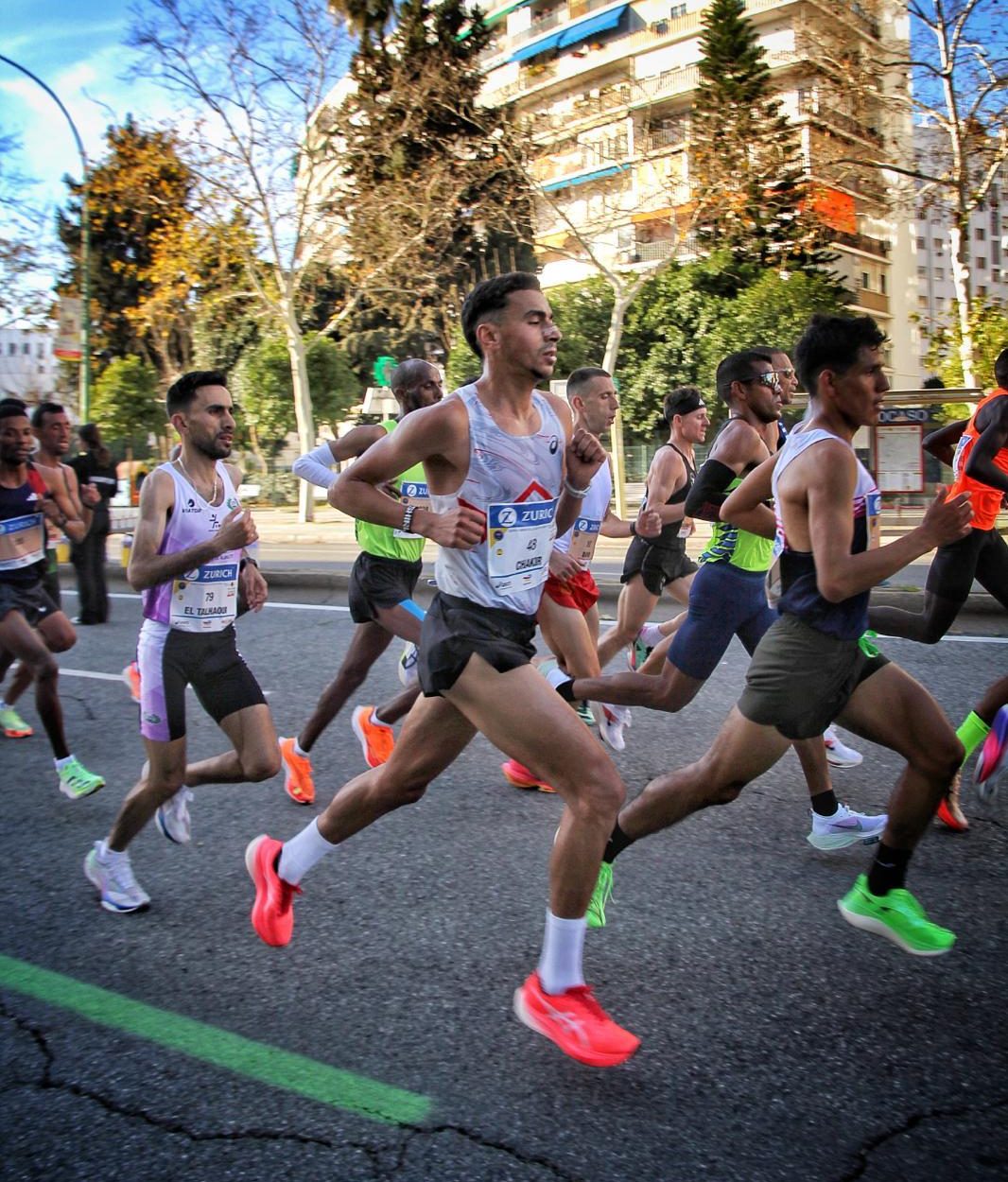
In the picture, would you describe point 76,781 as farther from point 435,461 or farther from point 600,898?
point 435,461

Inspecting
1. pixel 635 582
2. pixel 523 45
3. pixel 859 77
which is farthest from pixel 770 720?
pixel 523 45

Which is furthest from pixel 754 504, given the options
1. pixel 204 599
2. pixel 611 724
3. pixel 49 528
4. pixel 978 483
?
pixel 49 528

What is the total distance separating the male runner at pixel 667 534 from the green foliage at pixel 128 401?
103 ft

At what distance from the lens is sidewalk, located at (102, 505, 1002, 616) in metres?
10.3

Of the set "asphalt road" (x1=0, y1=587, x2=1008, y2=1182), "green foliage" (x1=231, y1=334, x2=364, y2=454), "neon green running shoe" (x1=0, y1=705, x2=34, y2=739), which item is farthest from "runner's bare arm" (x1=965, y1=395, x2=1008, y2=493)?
"green foliage" (x1=231, y1=334, x2=364, y2=454)

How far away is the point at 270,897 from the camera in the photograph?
3.44 meters

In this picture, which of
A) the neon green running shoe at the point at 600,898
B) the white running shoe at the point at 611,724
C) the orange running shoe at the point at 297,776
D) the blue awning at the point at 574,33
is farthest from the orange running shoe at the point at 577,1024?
the blue awning at the point at 574,33

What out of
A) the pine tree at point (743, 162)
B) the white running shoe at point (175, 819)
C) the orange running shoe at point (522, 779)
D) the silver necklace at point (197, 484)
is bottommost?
the orange running shoe at point (522, 779)

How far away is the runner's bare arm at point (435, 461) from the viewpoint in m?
3.04

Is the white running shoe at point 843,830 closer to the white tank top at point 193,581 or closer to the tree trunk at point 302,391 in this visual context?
the white tank top at point 193,581

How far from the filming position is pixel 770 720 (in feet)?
10.8

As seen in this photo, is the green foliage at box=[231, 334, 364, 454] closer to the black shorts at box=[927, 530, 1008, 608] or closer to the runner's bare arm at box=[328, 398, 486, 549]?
the black shorts at box=[927, 530, 1008, 608]

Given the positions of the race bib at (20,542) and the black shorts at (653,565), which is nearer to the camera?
the race bib at (20,542)

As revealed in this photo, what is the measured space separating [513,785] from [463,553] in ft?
7.77
